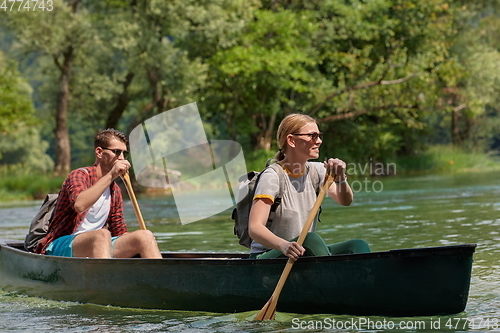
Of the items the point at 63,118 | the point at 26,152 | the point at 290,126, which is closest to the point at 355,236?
the point at 290,126

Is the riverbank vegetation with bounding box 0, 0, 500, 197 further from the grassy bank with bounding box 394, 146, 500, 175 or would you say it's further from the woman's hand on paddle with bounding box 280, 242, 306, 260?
the woman's hand on paddle with bounding box 280, 242, 306, 260

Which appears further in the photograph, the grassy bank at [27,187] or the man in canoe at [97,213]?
the grassy bank at [27,187]

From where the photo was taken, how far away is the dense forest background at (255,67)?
22.5 m

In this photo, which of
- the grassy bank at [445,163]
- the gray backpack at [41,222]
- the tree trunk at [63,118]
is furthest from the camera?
the grassy bank at [445,163]

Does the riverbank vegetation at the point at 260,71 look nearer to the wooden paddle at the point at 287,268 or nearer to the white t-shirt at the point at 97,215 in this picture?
the white t-shirt at the point at 97,215

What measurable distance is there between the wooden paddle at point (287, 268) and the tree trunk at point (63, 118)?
19954 millimetres

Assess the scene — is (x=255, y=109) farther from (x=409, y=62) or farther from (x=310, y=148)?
(x=310, y=148)

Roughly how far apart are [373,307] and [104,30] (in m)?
19.6

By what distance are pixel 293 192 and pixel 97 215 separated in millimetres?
Result: 1779

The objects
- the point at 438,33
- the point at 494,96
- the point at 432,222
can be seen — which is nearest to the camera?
the point at 432,222

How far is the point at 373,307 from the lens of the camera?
4.66m

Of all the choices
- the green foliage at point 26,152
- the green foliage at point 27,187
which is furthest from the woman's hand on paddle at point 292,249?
the green foliage at point 26,152

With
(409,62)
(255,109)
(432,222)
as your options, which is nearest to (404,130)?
(409,62)

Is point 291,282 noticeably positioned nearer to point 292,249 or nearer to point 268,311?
point 268,311
